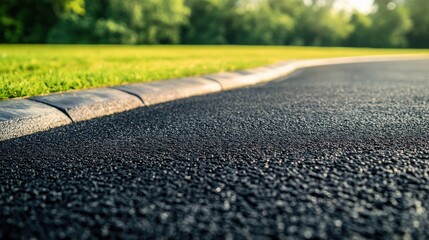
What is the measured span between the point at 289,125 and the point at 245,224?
173 centimetres

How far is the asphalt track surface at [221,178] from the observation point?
4.18ft

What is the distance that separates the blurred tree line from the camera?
125 ft

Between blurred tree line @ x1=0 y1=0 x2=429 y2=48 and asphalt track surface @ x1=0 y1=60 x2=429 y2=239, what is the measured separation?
1459 inches

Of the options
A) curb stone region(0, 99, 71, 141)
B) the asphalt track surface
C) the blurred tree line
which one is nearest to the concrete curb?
curb stone region(0, 99, 71, 141)

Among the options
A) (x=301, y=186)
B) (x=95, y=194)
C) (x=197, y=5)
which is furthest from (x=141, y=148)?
(x=197, y=5)

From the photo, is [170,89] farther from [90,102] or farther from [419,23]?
[419,23]

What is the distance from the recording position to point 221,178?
1.73m

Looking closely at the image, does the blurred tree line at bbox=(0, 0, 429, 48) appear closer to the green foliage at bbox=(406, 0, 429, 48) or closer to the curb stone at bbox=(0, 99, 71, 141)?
the green foliage at bbox=(406, 0, 429, 48)

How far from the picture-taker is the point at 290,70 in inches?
356

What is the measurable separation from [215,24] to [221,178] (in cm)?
4674

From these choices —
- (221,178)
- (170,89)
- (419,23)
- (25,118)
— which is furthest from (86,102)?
(419,23)

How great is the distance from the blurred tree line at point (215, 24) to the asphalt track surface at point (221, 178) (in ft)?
122

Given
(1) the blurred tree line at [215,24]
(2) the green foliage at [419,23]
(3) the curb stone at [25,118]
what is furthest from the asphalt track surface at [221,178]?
(2) the green foliage at [419,23]

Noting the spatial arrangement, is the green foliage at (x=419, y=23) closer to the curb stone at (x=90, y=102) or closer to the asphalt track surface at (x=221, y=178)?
the curb stone at (x=90, y=102)
